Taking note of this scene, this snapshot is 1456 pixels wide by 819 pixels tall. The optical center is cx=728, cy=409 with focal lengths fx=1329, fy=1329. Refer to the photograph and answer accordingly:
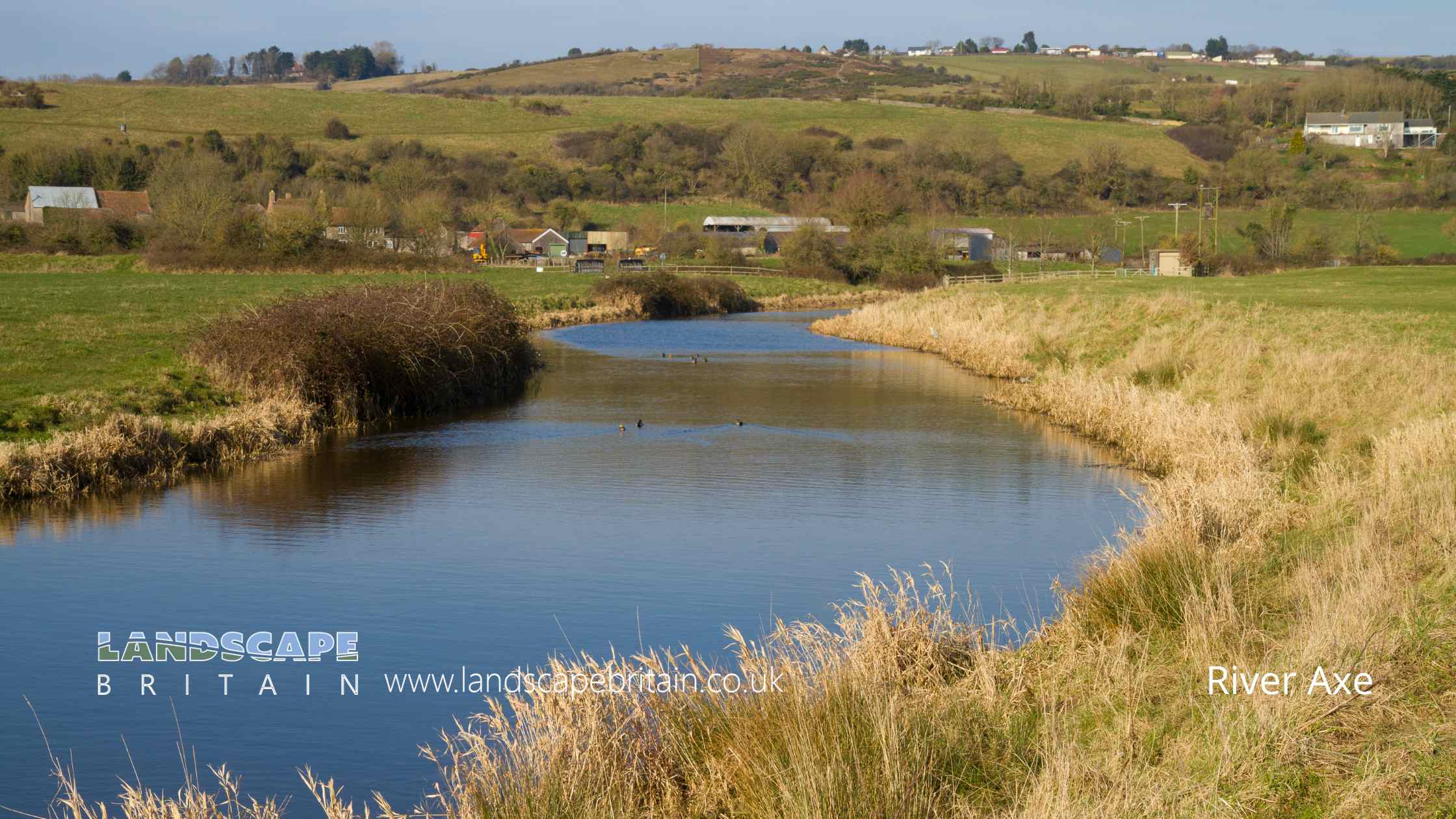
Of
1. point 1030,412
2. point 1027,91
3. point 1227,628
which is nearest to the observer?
point 1227,628

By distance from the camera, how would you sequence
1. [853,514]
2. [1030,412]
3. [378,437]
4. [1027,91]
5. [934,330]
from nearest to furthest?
[853,514] < [378,437] < [1030,412] < [934,330] < [1027,91]

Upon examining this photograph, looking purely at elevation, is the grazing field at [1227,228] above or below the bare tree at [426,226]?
below

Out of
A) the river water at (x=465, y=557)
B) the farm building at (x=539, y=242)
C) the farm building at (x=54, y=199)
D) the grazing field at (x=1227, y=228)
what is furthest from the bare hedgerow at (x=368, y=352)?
the farm building at (x=539, y=242)

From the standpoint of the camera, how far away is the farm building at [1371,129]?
150750 millimetres

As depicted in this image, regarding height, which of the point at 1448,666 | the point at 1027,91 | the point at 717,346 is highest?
the point at 1027,91

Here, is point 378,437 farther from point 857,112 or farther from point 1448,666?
point 857,112

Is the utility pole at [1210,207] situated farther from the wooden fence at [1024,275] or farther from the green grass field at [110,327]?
the green grass field at [110,327]

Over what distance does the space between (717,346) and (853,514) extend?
91.7ft

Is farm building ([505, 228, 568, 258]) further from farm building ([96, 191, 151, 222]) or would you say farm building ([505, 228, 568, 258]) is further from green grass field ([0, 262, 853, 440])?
green grass field ([0, 262, 853, 440])

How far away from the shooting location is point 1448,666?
25.4 feet

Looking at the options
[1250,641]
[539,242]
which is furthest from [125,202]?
[1250,641]

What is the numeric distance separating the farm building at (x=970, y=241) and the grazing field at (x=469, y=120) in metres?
25.5

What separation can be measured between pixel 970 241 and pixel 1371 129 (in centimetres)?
7278

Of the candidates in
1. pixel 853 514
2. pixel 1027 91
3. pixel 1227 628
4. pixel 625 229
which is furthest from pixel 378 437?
pixel 1027 91
